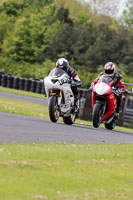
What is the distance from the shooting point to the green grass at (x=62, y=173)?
5.00 m

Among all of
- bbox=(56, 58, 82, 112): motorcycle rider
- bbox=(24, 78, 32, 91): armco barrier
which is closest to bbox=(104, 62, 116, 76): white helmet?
bbox=(56, 58, 82, 112): motorcycle rider

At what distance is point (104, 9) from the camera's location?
98312mm

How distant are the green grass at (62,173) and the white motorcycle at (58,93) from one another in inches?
100

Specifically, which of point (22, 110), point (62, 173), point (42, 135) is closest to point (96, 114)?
point (42, 135)

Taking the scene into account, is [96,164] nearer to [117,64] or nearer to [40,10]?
[117,64]

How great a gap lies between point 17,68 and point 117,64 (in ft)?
39.4

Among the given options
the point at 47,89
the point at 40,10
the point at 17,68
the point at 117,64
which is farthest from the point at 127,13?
the point at 47,89

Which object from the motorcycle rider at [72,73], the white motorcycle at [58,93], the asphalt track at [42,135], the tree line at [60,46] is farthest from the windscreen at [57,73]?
the tree line at [60,46]

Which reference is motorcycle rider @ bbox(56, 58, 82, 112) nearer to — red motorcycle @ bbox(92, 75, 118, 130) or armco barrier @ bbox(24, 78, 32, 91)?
red motorcycle @ bbox(92, 75, 118, 130)

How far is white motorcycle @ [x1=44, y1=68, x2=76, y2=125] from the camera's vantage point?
11.0 meters

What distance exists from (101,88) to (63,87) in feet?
2.94

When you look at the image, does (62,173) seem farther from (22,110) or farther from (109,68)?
(22,110)

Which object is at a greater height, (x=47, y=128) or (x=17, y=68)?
(x=47, y=128)

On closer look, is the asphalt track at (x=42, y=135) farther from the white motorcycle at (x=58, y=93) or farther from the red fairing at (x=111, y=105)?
the red fairing at (x=111, y=105)
